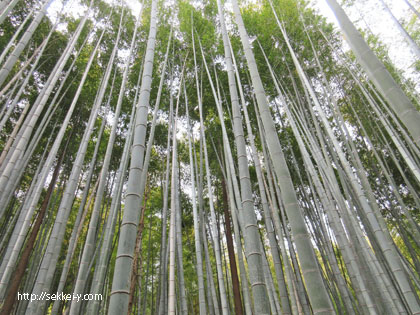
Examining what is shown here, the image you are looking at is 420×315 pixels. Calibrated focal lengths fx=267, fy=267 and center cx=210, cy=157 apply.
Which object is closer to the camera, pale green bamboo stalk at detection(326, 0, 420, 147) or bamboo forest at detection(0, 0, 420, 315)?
pale green bamboo stalk at detection(326, 0, 420, 147)

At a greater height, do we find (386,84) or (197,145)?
(197,145)

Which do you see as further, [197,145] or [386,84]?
[197,145]

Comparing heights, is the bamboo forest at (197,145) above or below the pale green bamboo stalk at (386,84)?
above

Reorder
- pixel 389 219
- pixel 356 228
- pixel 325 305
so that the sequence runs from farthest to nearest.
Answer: pixel 389 219
pixel 356 228
pixel 325 305

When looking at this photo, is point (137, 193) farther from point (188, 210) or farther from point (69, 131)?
point (188, 210)

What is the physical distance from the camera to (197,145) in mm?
5980

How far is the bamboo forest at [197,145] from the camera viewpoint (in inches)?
94.7

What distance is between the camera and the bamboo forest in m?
2.41

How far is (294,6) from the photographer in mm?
4660

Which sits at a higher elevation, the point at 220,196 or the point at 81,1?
the point at 81,1

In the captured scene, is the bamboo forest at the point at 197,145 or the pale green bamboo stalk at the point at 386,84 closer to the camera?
the pale green bamboo stalk at the point at 386,84

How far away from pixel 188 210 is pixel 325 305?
5446 mm

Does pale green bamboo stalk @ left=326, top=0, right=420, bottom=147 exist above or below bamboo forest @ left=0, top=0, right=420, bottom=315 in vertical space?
below

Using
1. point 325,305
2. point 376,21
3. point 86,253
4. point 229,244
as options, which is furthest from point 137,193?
point 376,21
